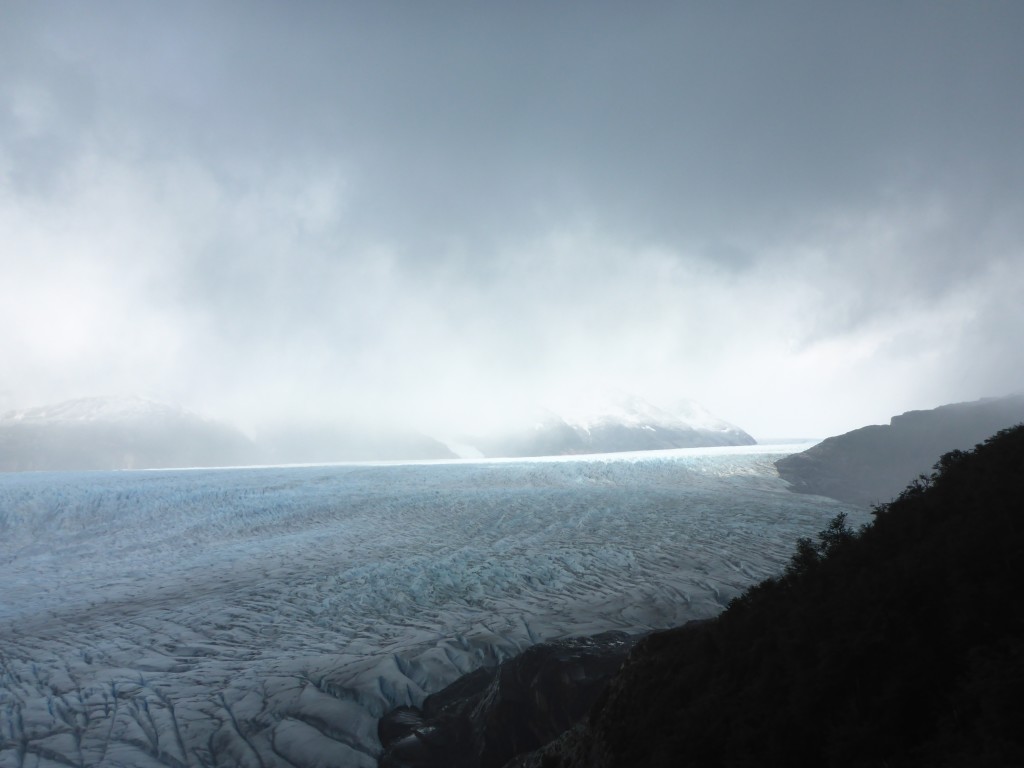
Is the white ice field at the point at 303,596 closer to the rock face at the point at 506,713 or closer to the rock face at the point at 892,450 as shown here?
the rock face at the point at 506,713

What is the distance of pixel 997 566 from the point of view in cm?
416

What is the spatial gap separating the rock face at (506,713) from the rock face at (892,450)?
37.2 metres

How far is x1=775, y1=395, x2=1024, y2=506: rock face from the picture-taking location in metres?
42.6

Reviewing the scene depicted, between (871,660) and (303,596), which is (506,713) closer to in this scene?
(871,660)

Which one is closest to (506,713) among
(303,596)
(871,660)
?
(871,660)

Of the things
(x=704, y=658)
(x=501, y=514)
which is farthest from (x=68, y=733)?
(x=501, y=514)

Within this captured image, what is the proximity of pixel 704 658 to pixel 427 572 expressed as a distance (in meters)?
14.7

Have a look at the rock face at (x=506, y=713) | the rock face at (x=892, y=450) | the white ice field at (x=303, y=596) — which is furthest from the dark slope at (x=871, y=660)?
the rock face at (x=892, y=450)

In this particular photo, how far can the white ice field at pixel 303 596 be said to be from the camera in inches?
402

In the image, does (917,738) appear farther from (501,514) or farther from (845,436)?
(845,436)

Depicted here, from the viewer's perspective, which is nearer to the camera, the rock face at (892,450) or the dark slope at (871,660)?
the dark slope at (871,660)

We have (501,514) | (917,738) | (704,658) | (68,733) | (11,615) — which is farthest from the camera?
(501,514)

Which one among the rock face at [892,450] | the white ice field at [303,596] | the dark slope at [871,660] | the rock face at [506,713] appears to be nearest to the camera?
the dark slope at [871,660]

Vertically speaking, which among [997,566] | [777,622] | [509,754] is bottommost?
[509,754]
